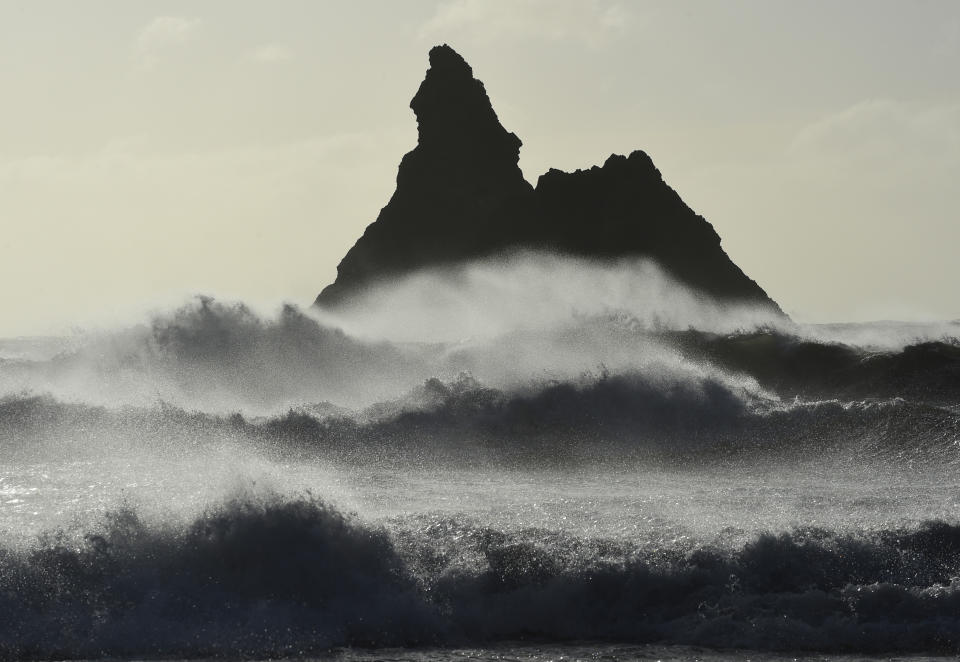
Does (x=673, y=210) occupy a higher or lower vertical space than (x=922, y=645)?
higher

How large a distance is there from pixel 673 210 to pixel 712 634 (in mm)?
65783

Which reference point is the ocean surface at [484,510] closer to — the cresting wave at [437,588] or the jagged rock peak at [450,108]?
the cresting wave at [437,588]

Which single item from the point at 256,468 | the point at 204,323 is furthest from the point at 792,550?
the point at 204,323

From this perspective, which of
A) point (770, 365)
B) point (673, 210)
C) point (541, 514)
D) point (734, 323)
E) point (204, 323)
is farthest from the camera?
point (673, 210)

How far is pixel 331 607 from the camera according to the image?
432 inches

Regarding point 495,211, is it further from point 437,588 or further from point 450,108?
point 437,588

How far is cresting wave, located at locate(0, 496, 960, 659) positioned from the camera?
10477mm

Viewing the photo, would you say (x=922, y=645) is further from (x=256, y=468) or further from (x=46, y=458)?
(x=46, y=458)

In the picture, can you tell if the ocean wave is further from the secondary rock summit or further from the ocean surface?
the secondary rock summit

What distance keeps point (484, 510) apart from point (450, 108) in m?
66.5

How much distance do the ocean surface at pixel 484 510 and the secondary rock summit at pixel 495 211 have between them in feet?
144

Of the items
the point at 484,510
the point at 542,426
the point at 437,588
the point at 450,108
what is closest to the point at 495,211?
the point at 450,108

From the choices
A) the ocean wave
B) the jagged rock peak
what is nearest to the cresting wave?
the ocean wave

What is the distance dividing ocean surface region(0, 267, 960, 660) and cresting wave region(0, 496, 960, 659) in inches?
1.0
